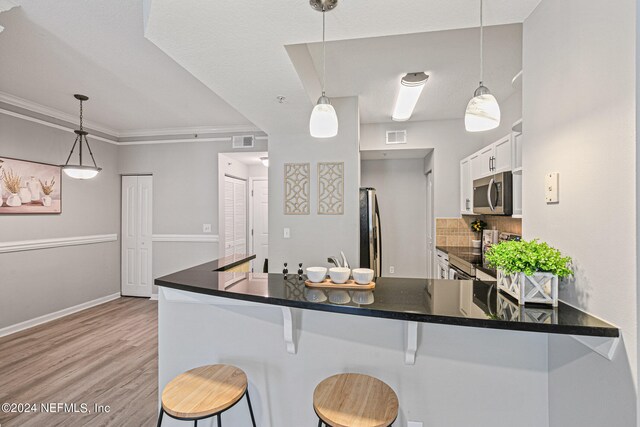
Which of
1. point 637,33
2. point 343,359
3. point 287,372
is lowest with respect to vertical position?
point 287,372

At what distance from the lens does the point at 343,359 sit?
5.09 ft

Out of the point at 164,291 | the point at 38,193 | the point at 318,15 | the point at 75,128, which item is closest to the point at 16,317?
the point at 38,193

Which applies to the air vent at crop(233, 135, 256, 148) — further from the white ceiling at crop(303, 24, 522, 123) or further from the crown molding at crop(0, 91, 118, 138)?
the crown molding at crop(0, 91, 118, 138)

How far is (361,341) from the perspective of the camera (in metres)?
1.53

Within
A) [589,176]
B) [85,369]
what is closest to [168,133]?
[85,369]

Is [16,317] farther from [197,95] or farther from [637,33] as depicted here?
[637,33]

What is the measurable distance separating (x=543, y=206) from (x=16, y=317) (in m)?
5.19

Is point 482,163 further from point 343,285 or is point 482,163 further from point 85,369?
point 85,369

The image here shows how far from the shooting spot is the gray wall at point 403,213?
16.4 ft

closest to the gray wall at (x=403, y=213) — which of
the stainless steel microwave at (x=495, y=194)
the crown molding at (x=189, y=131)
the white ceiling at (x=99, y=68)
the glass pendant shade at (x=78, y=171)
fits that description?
the stainless steel microwave at (x=495, y=194)

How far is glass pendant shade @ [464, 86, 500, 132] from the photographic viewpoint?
1.27m

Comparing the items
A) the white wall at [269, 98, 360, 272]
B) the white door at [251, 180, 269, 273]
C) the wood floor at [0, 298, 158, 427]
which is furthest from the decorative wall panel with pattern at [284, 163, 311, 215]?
the white door at [251, 180, 269, 273]

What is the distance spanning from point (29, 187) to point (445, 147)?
5.36 metres

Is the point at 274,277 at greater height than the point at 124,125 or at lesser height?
A: lesser
